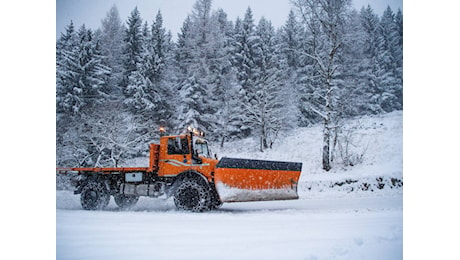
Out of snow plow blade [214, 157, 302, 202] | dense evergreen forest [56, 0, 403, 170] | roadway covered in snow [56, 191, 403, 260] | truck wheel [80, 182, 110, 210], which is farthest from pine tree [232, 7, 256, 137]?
truck wheel [80, 182, 110, 210]

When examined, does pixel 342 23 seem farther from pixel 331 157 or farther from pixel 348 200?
pixel 348 200

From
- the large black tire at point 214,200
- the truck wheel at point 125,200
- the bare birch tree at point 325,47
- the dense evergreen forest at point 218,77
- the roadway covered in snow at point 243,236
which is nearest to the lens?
the roadway covered in snow at point 243,236

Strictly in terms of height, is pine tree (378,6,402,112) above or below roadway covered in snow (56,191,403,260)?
above

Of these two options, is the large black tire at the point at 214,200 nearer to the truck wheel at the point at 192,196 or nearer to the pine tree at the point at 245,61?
the truck wheel at the point at 192,196

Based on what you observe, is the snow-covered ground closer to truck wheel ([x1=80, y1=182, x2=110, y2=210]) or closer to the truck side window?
truck wheel ([x1=80, y1=182, x2=110, y2=210])

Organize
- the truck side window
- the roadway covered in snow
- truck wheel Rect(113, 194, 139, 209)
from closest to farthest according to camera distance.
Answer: the roadway covered in snow < the truck side window < truck wheel Rect(113, 194, 139, 209)

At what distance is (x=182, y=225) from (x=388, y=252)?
2.89 m

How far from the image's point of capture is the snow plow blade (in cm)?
579

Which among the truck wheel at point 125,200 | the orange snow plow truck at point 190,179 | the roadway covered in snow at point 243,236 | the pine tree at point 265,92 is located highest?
the pine tree at point 265,92

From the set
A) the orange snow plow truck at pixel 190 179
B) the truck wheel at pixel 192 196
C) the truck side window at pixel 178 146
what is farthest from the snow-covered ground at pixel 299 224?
the truck side window at pixel 178 146

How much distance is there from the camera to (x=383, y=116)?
5.17m

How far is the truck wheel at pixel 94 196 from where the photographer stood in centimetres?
693

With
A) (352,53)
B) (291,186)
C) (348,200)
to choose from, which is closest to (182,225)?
(291,186)

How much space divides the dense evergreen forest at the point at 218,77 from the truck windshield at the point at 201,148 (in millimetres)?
441
